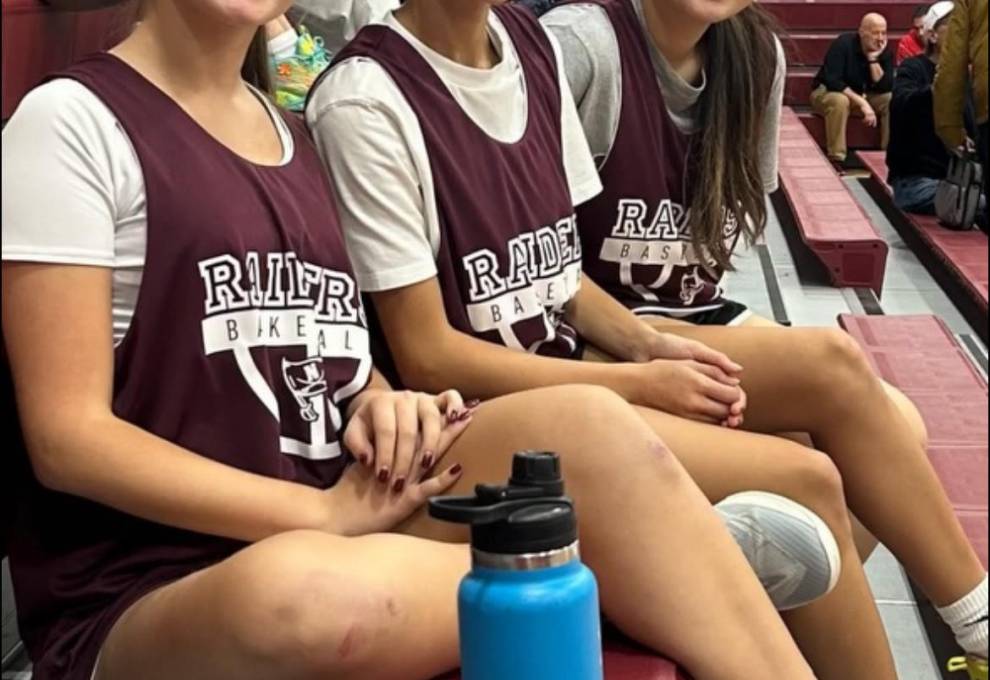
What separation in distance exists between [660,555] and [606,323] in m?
0.39

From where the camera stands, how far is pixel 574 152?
1.09 meters

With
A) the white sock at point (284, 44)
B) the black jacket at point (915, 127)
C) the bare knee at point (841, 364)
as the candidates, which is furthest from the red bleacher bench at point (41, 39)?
the bare knee at point (841, 364)

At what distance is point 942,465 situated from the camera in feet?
2.25

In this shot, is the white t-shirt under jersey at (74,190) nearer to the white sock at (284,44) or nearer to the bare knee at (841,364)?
the white sock at (284,44)

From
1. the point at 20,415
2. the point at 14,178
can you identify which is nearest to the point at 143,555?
the point at 20,415

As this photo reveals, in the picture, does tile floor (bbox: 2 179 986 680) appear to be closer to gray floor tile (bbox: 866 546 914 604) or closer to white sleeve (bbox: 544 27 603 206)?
gray floor tile (bbox: 866 546 914 604)

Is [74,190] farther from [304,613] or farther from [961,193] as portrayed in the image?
[961,193]

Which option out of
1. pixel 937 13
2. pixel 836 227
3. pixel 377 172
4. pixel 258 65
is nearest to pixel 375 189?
pixel 377 172

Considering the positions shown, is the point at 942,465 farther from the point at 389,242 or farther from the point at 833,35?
the point at 389,242

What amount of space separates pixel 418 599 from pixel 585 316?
17.7 inches

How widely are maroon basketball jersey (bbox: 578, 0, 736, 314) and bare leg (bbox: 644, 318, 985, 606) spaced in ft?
0.35

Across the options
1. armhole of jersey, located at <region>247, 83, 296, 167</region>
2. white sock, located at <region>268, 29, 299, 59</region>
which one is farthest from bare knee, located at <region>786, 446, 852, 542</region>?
white sock, located at <region>268, 29, 299, 59</region>

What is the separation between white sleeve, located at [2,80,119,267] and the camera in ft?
2.29

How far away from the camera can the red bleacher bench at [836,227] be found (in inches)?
28.7
